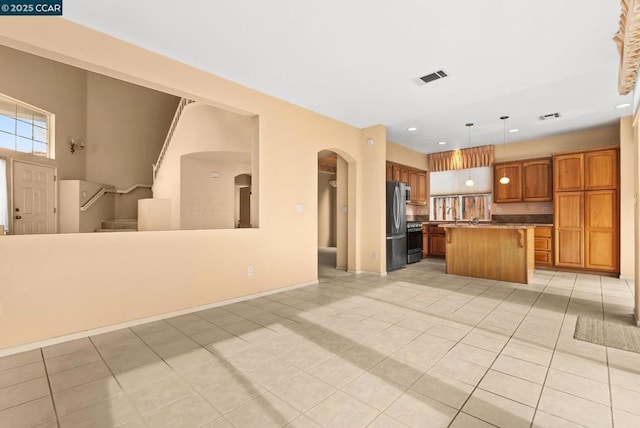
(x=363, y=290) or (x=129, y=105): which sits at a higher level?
(x=129, y=105)

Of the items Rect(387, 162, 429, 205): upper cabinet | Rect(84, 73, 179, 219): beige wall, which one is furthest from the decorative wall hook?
Rect(387, 162, 429, 205): upper cabinet

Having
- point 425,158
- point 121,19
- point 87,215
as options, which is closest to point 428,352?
point 121,19

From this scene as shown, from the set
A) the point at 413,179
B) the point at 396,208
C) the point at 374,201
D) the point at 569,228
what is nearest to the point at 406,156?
the point at 413,179

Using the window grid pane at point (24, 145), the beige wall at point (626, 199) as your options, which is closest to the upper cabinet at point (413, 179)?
the beige wall at point (626, 199)

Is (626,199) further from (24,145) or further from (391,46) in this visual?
(24,145)

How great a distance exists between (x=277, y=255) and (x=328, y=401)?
272cm

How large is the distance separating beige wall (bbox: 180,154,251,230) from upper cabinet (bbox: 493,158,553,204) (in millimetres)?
6326

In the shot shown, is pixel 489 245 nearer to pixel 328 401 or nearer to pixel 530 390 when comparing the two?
pixel 530 390

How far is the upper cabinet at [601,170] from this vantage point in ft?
17.5

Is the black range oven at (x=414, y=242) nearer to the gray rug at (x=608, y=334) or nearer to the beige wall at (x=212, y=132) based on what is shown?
the gray rug at (x=608, y=334)

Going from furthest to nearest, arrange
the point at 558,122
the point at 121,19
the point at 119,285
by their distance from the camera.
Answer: the point at 558,122 → the point at 119,285 → the point at 121,19

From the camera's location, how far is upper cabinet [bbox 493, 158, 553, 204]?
6281mm

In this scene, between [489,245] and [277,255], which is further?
[489,245]

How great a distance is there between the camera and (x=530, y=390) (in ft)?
5.99
